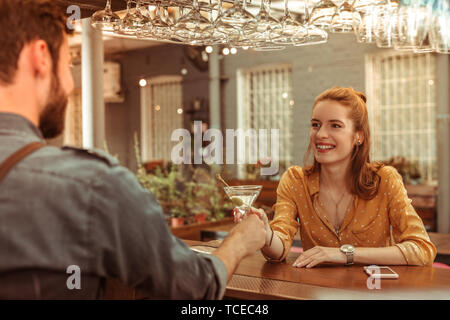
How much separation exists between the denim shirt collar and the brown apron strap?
5 centimetres

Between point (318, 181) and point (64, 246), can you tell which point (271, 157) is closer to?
point (318, 181)

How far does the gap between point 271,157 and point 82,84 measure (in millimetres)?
5051

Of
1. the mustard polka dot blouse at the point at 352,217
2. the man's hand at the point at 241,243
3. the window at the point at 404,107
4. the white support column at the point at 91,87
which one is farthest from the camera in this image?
the window at the point at 404,107

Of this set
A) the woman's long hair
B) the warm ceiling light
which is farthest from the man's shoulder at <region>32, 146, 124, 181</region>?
the warm ceiling light

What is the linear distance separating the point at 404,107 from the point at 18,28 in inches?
288

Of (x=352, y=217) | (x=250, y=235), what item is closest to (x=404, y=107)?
(x=352, y=217)

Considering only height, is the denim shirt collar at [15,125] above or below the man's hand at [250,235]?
above

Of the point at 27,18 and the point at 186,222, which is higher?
the point at 27,18

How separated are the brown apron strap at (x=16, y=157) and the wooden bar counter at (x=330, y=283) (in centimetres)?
87

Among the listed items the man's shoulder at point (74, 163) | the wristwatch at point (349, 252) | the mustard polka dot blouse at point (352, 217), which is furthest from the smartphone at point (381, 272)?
the man's shoulder at point (74, 163)

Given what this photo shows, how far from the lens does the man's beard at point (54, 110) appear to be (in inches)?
45.3

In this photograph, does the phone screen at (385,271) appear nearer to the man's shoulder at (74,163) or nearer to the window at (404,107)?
the man's shoulder at (74,163)

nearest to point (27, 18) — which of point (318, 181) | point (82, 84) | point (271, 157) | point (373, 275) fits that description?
point (373, 275)

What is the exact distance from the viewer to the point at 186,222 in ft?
18.1
